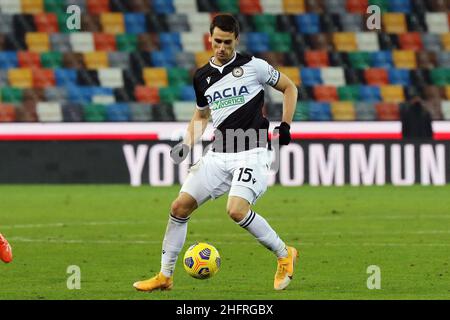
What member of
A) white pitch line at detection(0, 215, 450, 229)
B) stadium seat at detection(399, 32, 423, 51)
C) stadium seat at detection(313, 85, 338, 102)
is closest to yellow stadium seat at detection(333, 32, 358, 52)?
stadium seat at detection(399, 32, 423, 51)

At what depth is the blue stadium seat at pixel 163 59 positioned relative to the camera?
24.6m

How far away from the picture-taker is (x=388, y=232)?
14.0m

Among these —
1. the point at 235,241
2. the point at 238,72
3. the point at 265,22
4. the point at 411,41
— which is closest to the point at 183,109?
the point at 265,22

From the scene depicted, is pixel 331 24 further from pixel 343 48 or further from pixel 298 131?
pixel 298 131

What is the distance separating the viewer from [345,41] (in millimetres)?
25281

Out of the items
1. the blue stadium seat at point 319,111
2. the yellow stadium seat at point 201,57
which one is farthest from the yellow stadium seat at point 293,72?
the yellow stadium seat at point 201,57

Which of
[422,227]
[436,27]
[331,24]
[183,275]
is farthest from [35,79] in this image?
[183,275]

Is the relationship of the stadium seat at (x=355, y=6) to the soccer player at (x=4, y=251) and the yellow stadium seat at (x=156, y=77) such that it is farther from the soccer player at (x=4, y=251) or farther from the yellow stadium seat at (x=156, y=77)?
the soccer player at (x=4, y=251)

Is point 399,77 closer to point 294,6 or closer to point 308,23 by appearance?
point 308,23

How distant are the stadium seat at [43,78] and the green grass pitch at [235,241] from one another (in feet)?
12.8

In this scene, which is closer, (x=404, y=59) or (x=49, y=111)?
(x=49, y=111)

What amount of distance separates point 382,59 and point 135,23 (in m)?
4.82

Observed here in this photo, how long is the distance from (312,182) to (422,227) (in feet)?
20.6

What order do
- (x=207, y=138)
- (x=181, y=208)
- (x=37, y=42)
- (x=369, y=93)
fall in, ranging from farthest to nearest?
(x=37, y=42)
(x=369, y=93)
(x=207, y=138)
(x=181, y=208)
